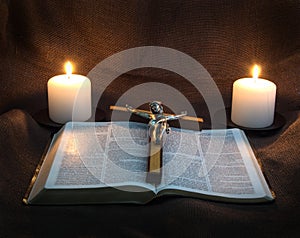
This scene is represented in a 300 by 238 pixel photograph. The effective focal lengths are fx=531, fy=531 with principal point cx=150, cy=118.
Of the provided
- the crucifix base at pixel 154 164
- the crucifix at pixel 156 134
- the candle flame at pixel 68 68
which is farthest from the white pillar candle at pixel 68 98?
the crucifix base at pixel 154 164

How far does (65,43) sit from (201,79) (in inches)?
12.6

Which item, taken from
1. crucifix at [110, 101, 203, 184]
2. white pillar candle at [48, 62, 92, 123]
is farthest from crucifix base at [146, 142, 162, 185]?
white pillar candle at [48, 62, 92, 123]

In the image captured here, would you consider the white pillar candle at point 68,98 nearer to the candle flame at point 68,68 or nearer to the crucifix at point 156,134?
the candle flame at point 68,68

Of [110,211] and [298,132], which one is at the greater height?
[298,132]

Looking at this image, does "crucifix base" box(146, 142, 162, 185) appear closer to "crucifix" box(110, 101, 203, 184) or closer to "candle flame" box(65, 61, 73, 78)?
"crucifix" box(110, 101, 203, 184)

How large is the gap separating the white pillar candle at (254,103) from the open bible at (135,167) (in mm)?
59

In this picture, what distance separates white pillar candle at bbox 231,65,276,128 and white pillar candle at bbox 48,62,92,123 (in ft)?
1.04

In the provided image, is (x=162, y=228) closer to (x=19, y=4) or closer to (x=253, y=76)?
(x=253, y=76)

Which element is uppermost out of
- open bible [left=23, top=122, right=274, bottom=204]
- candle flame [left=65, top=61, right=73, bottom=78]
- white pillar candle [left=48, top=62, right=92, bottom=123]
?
candle flame [left=65, top=61, right=73, bottom=78]

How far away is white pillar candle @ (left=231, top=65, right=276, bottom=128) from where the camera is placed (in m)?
1.08

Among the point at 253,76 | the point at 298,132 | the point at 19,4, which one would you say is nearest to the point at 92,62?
Result: the point at 19,4

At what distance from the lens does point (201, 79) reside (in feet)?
3.99

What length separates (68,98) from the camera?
3.62ft

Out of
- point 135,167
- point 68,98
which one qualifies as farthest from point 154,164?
point 68,98
